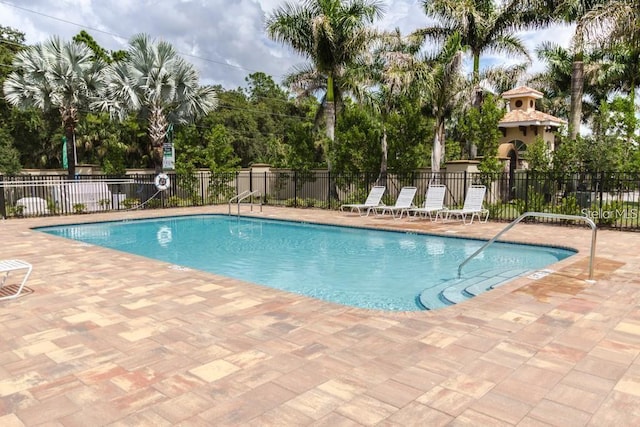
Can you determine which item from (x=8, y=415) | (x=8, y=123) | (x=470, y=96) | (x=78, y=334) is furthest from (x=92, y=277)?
(x=8, y=123)

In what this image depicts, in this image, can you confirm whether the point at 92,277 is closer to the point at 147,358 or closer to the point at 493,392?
the point at 147,358

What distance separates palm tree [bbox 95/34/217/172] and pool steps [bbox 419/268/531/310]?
14.9 m

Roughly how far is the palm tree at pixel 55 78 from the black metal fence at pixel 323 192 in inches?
73.2

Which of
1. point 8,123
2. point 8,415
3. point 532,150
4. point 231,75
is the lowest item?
point 8,415

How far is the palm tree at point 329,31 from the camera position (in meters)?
17.8

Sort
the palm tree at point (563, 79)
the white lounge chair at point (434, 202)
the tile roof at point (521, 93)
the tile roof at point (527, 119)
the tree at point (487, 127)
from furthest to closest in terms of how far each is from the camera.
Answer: the tile roof at point (521, 93), the palm tree at point (563, 79), the tile roof at point (527, 119), the tree at point (487, 127), the white lounge chair at point (434, 202)

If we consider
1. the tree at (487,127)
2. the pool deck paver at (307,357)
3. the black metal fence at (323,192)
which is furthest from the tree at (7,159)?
the tree at (487,127)

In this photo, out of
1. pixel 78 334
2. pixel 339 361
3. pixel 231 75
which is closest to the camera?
pixel 339 361

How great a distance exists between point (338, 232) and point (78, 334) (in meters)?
8.93

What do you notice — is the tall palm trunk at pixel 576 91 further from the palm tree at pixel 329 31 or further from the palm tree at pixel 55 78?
the palm tree at pixel 55 78

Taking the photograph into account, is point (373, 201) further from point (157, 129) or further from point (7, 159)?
point (7, 159)

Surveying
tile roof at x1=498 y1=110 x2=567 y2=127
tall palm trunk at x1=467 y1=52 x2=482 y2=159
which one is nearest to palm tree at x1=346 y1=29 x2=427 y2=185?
tall palm trunk at x1=467 y1=52 x2=482 y2=159

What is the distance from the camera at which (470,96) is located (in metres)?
20.7

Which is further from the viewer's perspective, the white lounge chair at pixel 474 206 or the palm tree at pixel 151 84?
the palm tree at pixel 151 84
